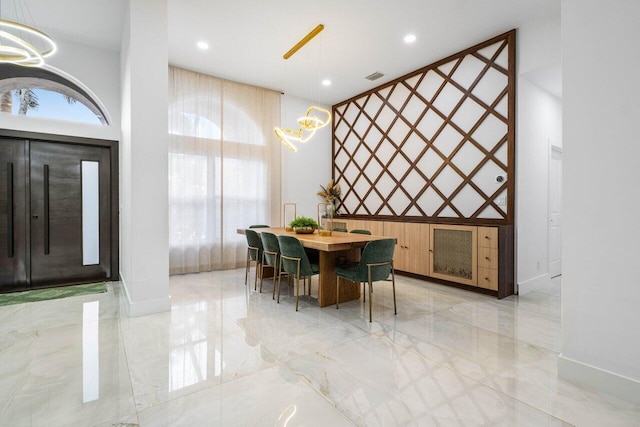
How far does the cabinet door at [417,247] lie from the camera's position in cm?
421

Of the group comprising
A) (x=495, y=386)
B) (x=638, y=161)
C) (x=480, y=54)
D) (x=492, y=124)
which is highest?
(x=480, y=54)

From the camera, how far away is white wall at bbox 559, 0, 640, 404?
1585 millimetres

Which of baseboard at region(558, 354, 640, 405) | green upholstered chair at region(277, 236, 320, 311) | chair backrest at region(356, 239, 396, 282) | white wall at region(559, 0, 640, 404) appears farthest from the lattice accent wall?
green upholstered chair at region(277, 236, 320, 311)

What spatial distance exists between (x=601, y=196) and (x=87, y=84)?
5369mm

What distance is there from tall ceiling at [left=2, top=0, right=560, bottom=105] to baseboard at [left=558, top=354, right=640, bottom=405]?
3303 mm

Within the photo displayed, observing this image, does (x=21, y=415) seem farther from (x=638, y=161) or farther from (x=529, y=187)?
(x=529, y=187)

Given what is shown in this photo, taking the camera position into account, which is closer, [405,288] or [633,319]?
[633,319]

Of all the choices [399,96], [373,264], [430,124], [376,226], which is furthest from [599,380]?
[399,96]

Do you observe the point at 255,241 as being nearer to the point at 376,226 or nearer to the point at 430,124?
the point at 376,226

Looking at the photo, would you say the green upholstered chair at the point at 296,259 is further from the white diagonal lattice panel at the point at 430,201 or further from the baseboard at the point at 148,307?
the white diagonal lattice panel at the point at 430,201

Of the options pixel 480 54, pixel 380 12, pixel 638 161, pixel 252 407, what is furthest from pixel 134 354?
pixel 480 54

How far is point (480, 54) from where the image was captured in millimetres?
3850

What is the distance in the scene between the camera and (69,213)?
3969mm

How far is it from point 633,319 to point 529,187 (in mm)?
2483
